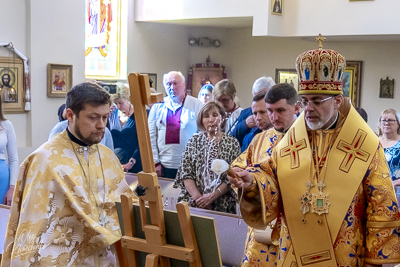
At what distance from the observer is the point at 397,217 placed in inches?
109

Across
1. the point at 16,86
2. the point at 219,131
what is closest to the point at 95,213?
the point at 219,131

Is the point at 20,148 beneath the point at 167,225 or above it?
beneath

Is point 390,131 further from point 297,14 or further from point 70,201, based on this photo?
point 297,14


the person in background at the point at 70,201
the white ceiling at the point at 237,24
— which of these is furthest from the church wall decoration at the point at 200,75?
the person in background at the point at 70,201

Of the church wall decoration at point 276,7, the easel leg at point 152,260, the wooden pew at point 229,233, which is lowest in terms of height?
the wooden pew at point 229,233

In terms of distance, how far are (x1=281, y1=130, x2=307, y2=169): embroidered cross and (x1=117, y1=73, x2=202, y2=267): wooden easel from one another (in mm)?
698

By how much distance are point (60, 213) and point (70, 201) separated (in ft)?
0.25

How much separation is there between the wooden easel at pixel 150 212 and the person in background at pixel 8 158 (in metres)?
3.07

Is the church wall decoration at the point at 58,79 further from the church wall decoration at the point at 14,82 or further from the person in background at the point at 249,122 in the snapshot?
the person in background at the point at 249,122

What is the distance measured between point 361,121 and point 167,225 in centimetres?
110

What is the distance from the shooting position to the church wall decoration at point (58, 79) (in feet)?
31.7

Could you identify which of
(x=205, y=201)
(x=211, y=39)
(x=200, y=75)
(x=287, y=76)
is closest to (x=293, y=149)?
(x=205, y=201)

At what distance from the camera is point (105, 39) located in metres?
11.9

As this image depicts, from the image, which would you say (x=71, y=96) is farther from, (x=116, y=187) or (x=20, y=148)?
(x=20, y=148)
